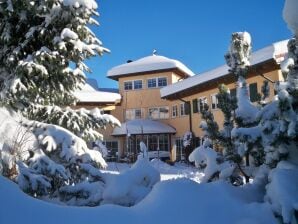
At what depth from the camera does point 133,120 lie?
102 feet

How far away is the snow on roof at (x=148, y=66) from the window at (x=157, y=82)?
94 centimetres

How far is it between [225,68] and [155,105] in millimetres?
11670

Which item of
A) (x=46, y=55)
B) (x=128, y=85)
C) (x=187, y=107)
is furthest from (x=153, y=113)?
(x=46, y=55)

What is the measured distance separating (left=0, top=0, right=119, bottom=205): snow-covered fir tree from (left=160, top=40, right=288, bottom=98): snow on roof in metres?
9.18

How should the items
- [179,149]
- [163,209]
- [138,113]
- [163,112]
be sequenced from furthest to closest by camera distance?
1. [138,113]
2. [163,112]
3. [179,149]
4. [163,209]

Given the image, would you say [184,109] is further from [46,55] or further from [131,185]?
[131,185]

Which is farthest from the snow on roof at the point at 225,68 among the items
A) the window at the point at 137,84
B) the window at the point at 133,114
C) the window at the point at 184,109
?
the window at the point at 133,114

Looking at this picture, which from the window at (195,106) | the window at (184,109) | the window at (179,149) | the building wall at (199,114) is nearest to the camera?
the building wall at (199,114)

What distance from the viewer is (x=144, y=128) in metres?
29.5

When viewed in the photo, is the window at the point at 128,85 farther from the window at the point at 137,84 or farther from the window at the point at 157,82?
the window at the point at 157,82

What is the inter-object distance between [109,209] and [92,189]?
1.95m

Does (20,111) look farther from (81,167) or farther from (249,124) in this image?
(249,124)

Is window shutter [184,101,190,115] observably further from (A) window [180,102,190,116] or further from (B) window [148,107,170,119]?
(B) window [148,107,170,119]

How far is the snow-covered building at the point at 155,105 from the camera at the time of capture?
27.0 m
